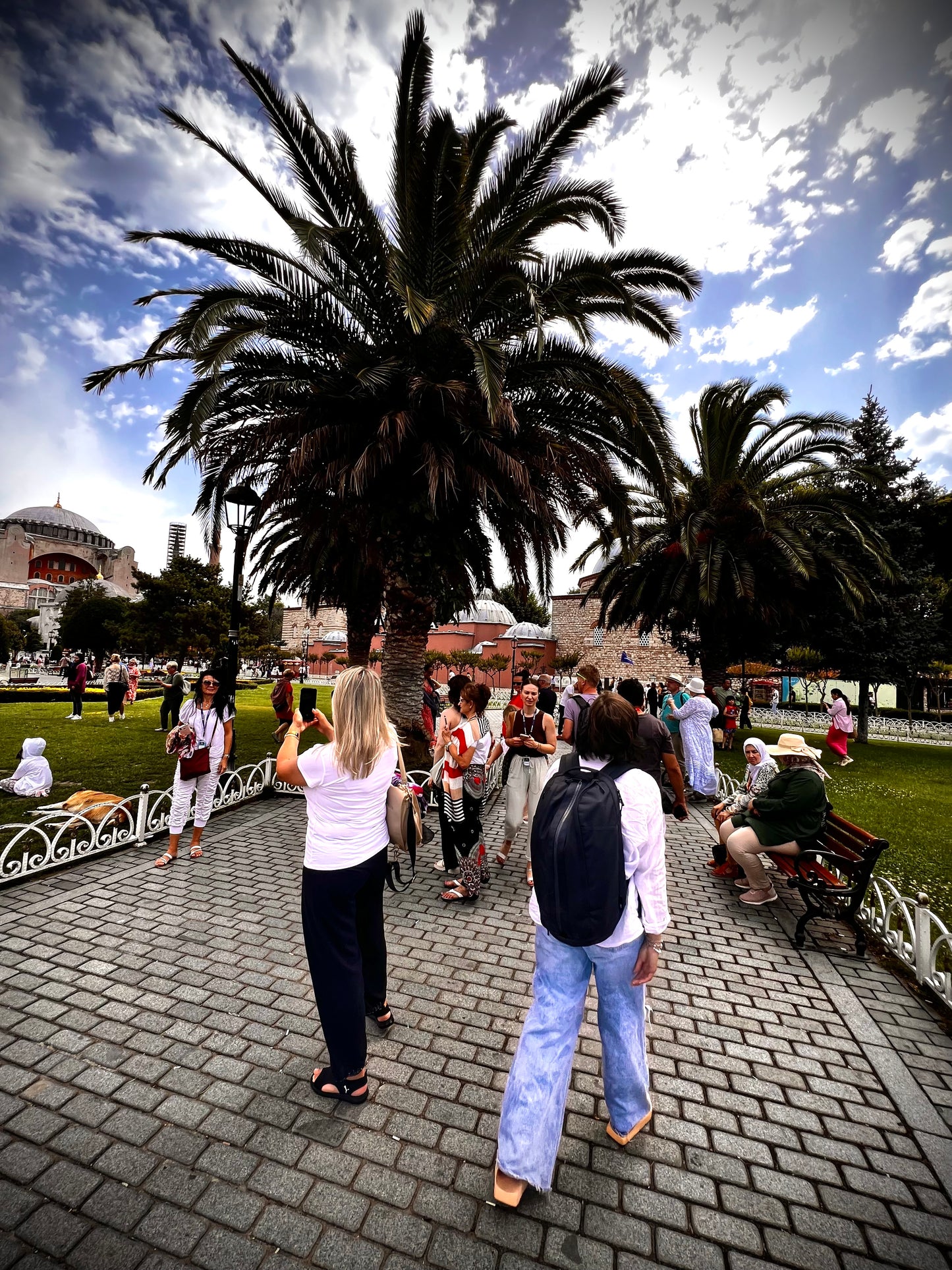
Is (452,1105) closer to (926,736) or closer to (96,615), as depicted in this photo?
(926,736)

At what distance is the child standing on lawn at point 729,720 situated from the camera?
600 inches

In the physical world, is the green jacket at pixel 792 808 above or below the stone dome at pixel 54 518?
below

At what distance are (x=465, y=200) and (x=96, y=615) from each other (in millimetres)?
41458

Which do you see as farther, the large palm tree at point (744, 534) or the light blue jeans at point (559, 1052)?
the large palm tree at point (744, 534)

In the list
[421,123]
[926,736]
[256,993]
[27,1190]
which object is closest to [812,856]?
[256,993]

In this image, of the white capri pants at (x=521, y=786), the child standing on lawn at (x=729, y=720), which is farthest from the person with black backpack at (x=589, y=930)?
the child standing on lawn at (x=729, y=720)

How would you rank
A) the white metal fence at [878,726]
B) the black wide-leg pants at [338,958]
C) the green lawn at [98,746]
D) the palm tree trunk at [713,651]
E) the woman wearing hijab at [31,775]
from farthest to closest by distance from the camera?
the white metal fence at [878,726] → the palm tree trunk at [713,651] → the green lawn at [98,746] → the woman wearing hijab at [31,775] → the black wide-leg pants at [338,958]

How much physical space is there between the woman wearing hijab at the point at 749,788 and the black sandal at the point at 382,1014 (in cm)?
366

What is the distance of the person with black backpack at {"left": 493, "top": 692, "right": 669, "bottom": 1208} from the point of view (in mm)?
2328

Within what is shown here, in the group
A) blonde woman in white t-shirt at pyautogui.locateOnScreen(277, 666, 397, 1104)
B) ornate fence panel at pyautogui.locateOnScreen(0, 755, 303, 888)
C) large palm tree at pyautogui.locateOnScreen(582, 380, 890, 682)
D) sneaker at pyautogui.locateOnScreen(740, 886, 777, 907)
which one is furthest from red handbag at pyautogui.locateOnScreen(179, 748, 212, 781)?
large palm tree at pyautogui.locateOnScreen(582, 380, 890, 682)

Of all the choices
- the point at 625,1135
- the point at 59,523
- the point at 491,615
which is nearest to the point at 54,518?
the point at 59,523

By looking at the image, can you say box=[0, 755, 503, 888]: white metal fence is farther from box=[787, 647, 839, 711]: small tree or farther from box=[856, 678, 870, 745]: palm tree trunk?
box=[787, 647, 839, 711]: small tree

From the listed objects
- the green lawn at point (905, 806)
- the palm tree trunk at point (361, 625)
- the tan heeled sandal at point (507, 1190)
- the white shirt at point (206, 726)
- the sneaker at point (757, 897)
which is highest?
the palm tree trunk at point (361, 625)

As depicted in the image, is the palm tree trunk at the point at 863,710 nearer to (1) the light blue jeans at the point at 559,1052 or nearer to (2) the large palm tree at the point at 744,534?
(2) the large palm tree at the point at 744,534
